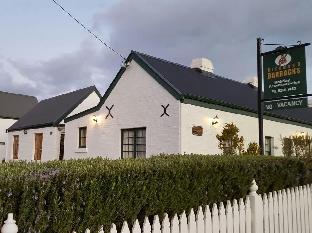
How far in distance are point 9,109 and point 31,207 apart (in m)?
41.5

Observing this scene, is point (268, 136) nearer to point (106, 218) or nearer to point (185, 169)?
point (185, 169)

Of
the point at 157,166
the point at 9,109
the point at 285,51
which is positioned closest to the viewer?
the point at 157,166

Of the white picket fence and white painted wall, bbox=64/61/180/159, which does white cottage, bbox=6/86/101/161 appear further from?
the white picket fence

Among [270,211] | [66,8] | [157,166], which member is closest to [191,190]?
[157,166]

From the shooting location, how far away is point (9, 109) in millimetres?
41500

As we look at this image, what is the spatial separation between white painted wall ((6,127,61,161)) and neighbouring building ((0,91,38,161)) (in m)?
9.69

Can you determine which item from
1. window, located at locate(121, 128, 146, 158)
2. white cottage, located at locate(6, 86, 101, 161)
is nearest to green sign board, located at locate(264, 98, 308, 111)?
window, located at locate(121, 128, 146, 158)

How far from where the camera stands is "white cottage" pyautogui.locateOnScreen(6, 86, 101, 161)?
2530 centimetres

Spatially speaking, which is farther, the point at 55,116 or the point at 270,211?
the point at 55,116

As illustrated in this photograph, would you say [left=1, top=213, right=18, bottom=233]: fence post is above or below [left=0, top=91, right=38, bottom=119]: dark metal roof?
below

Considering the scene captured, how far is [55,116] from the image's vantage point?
2627 cm

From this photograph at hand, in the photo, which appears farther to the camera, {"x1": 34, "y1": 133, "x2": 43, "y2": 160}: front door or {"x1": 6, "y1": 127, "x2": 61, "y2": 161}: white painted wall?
{"x1": 34, "y1": 133, "x2": 43, "y2": 160}: front door

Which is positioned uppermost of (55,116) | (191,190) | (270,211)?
(55,116)

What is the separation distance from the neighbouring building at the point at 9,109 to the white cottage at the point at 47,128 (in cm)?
957
